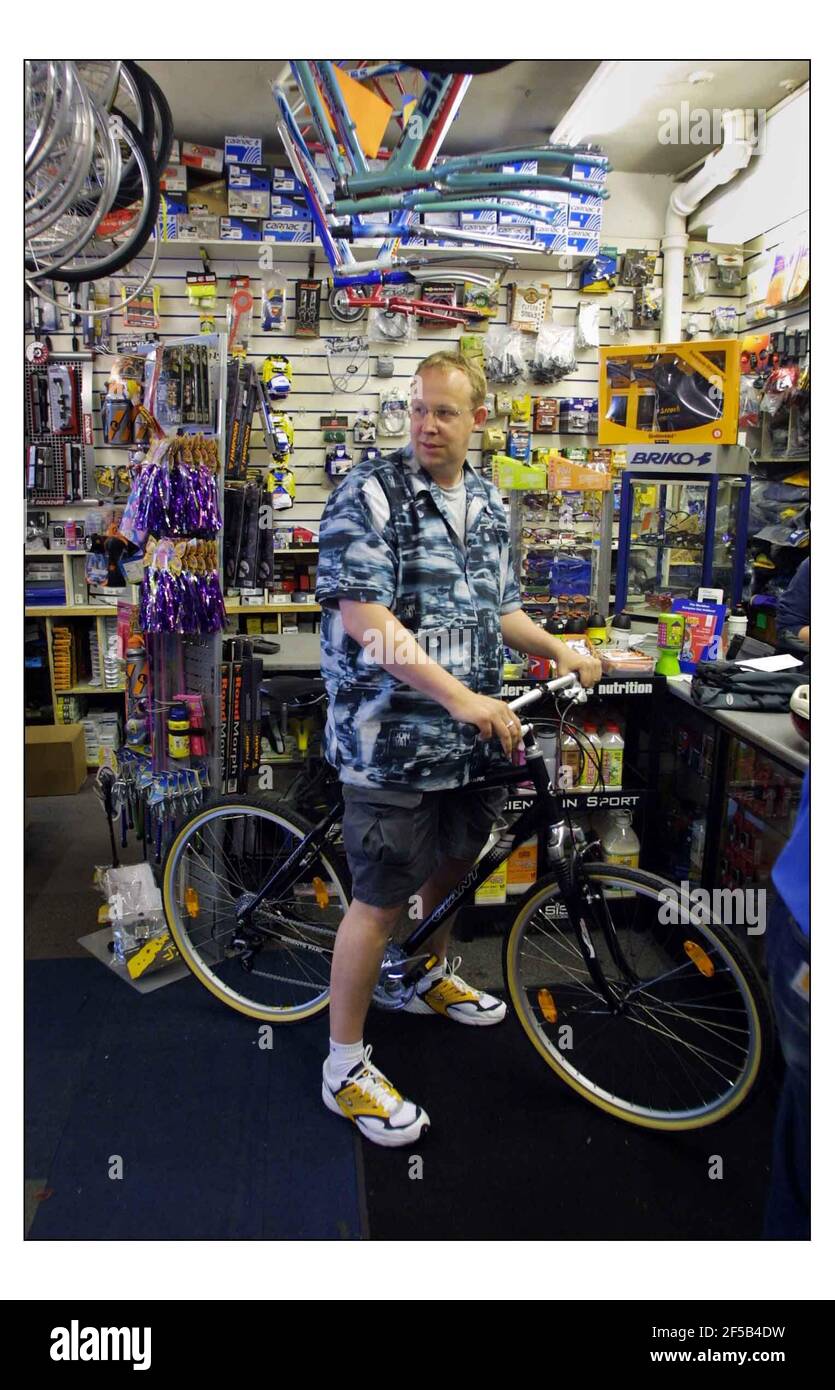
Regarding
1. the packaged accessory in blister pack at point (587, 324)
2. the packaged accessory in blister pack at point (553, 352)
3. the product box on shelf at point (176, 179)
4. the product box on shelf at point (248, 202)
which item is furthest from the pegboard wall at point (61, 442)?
the packaged accessory in blister pack at point (587, 324)

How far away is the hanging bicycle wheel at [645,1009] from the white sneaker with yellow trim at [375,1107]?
384 millimetres

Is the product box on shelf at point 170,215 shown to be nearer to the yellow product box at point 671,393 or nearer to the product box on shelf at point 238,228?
the product box on shelf at point 238,228

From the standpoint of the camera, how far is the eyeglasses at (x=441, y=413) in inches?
74.1

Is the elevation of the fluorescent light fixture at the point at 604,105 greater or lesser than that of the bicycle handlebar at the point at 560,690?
greater

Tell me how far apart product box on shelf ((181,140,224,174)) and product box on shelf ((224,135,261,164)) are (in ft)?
0.22

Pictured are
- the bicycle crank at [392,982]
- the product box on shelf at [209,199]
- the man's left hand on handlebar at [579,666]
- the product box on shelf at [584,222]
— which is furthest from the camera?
the product box on shelf at [209,199]

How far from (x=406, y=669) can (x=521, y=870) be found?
154cm

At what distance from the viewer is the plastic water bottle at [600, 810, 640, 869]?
2.97 metres

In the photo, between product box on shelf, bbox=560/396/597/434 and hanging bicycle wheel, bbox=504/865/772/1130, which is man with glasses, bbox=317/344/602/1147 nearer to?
hanging bicycle wheel, bbox=504/865/772/1130

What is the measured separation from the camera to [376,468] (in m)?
1.88

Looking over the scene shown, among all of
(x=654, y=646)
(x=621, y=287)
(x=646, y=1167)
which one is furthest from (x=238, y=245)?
(x=646, y=1167)
